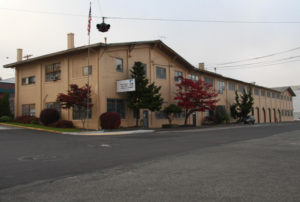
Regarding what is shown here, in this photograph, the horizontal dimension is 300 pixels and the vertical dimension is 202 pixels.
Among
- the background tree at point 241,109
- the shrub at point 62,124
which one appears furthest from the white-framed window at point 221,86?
the shrub at point 62,124

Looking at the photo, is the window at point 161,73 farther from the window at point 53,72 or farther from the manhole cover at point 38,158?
the manhole cover at point 38,158

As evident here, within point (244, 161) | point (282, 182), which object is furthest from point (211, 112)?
point (282, 182)

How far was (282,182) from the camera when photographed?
613cm

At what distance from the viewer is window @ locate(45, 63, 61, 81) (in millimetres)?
28953

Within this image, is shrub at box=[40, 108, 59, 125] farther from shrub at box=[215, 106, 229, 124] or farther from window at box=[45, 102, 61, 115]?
shrub at box=[215, 106, 229, 124]

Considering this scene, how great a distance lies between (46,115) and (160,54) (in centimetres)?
1441

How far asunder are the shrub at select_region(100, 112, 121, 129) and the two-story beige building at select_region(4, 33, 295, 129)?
96 cm

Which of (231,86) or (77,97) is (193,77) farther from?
(77,97)

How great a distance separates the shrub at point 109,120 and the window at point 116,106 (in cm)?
168

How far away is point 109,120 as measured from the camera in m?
23.8

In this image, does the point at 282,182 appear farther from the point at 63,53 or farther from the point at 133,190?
the point at 63,53

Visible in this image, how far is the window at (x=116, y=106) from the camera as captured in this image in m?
25.8

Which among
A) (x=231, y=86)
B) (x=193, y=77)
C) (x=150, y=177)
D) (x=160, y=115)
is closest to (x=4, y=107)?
(x=160, y=115)

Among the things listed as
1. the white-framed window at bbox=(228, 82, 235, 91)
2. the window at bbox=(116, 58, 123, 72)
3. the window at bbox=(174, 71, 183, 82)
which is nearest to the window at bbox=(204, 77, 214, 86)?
the white-framed window at bbox=(228, 82, 235, 91)
